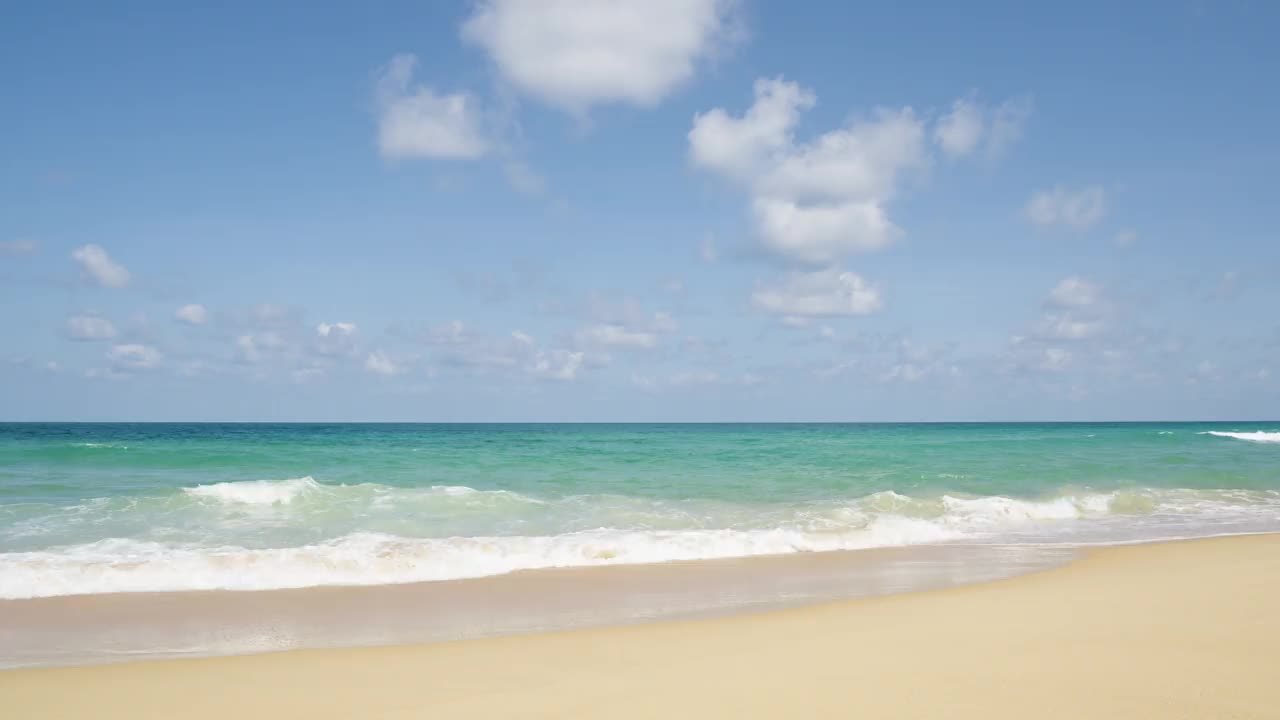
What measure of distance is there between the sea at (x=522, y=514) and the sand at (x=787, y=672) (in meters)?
3.82

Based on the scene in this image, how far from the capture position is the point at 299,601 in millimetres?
8398

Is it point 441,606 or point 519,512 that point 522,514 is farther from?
point 441,606

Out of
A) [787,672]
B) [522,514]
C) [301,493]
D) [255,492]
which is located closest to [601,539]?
[522,514]

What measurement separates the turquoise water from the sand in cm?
392

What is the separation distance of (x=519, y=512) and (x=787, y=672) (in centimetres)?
1079

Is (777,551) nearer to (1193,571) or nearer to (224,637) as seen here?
(1193,571)

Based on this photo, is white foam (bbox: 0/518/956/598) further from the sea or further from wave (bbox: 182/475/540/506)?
wave (bbox: 182/475/540/506)

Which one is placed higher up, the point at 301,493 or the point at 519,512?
the point at 301,493

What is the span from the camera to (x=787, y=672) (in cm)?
527

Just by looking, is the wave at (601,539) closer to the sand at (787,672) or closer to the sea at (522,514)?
the sea at (522,514)

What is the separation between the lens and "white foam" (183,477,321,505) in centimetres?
1611

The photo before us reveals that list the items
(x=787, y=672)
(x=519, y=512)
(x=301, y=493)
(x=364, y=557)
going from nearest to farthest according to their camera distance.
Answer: (x=787, y=672) < (x=364, y=557) < (x=519, y=512) < (x=301, y=493)

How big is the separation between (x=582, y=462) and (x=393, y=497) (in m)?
13.0

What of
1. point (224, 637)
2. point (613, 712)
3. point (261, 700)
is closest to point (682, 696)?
point (613, 712)
